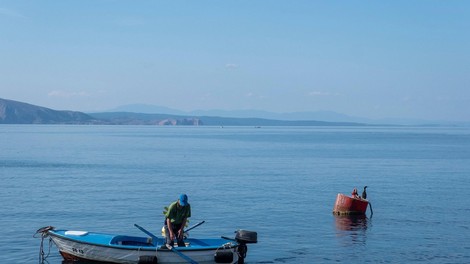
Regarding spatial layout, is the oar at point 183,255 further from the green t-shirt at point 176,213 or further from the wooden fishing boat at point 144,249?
the green t-shirt at point 176,213

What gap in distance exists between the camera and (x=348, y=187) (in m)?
55.6

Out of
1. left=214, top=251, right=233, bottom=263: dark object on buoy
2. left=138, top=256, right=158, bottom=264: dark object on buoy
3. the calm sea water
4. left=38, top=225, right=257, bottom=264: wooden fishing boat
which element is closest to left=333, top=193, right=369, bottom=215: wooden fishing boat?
the calm sea water

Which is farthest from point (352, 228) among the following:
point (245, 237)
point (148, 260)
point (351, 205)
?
point (148, 260)

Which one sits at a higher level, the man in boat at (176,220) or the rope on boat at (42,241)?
the man in boat at (176,220)

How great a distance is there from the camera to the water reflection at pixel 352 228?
3197 centimetres

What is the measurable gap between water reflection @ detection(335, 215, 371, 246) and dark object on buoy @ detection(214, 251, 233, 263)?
28.4ft

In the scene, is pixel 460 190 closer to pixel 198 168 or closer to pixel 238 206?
pixel 238 206

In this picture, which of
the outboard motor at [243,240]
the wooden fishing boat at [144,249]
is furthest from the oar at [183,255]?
the outboard motor at [243,240]

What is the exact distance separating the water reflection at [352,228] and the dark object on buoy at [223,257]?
864cm

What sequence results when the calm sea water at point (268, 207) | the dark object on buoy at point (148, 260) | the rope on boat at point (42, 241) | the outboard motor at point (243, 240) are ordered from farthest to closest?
the calm sea water at point (268, 207), the rope on boat at point (42, 241), the outboard motor at point (243, 240), the dark object on buoy at point (148, 260)

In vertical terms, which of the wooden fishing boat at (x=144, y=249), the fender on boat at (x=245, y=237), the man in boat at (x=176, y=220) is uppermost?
the man in boat at (x=176, y=220)

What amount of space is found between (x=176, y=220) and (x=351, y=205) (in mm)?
17130

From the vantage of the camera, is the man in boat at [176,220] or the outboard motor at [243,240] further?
the outboard motor at [243,240]

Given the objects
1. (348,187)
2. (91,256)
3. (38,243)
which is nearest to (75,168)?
(348,187)
